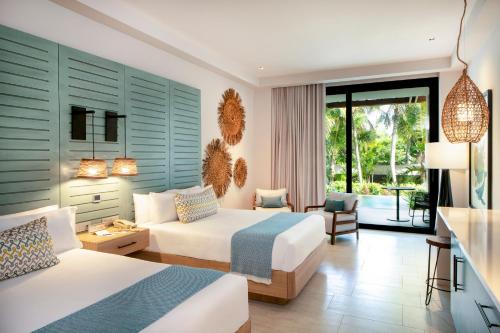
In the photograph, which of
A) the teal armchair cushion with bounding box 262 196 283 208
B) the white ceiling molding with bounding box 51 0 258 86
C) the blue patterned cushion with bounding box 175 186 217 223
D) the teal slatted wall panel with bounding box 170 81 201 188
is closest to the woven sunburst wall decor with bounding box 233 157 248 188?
the teal armchair cushion with bounding box 262 196 283 208

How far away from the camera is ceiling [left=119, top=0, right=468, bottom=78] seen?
3.47 m

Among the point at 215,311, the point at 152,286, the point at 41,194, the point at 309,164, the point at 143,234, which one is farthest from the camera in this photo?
the point at 309,164

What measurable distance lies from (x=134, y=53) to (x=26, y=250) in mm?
2573

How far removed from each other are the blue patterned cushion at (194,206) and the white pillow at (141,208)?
1.12 ft

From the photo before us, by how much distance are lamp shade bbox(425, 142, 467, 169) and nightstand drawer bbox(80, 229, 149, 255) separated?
3908 mm

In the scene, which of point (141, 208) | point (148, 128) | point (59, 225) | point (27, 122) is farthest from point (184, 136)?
point (59, 225)

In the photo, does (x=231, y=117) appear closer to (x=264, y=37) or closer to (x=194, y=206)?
(x=264, y=37)

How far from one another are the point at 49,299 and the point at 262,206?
14.2 feet

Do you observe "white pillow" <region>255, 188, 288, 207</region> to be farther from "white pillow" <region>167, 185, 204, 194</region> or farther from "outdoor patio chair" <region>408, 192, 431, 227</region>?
"outdoor patio chair" <region>408, 192, 431, 227</region>

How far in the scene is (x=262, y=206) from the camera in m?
6.00

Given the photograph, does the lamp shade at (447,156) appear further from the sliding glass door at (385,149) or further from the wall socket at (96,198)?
the wall socket at (96,198)

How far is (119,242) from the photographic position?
3.17m

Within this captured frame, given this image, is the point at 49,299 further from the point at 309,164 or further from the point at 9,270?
the point at 309,164

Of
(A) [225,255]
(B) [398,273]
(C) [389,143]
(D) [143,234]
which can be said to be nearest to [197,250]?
(A) [225,255]
